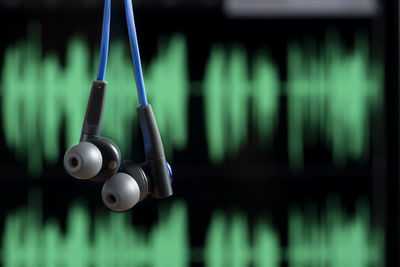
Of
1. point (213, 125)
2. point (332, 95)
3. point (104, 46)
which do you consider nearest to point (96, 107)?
point (104, 46)

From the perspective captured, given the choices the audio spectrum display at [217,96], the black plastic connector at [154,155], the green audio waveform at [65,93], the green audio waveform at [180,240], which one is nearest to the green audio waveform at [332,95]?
the audio spectrum display at [217,96]

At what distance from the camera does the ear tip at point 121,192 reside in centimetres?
67

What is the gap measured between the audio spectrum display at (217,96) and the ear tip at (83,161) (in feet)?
2.47

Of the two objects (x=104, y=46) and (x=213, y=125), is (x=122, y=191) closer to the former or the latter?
(x=104, y=46)

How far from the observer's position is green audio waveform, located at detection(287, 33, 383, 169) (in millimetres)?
1483

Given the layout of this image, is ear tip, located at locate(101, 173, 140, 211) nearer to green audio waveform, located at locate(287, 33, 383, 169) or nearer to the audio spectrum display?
the audio spectrum display

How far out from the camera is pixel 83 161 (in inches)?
26.4

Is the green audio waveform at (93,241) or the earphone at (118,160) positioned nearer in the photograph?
the earphone at (118,160)

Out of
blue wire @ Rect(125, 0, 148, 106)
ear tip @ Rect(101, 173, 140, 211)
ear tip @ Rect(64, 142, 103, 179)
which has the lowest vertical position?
ear tip @ Rect(101, 173, 140, 211)

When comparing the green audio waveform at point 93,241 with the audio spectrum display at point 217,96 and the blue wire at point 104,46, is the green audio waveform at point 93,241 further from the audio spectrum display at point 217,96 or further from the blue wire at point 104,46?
the blue wire at point 104,46

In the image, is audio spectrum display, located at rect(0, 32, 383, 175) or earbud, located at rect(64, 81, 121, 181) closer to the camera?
earbud, located at rect(64, 81, 121, 181)

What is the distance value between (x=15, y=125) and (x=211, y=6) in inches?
24.0

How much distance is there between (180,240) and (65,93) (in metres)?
0.50

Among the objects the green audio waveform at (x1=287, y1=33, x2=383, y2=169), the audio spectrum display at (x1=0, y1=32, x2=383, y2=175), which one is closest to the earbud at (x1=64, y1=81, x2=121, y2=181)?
the audio spectrum display at (x1=0, y1=32, x2=383, y2=175)
